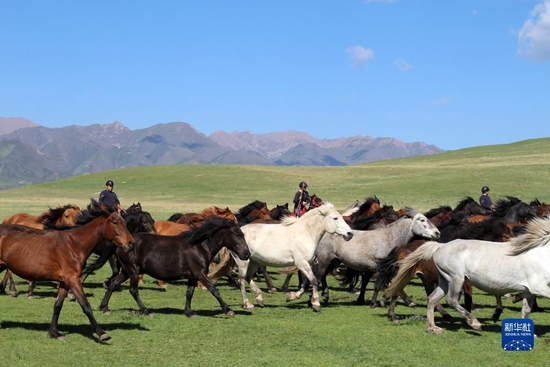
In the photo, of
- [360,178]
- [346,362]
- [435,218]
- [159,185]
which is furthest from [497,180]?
[346,362]

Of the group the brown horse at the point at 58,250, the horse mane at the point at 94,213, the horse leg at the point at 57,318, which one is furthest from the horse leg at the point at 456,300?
the horse leg at the point at 57,318

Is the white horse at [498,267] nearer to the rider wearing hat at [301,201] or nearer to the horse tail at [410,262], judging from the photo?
the horse tail at [410,262]

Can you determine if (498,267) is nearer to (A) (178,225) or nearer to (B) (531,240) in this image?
(B) (531,240)

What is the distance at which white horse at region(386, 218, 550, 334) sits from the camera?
37.1 feet

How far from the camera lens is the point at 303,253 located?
15.1 m

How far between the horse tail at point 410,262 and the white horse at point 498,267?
186mm

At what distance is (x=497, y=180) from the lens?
76.6 m

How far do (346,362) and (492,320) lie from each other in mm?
4511

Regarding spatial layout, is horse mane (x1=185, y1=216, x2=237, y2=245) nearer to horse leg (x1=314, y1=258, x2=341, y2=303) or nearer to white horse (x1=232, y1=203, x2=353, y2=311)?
white horse (x1=232, y1=203, x2=353, y2=311)

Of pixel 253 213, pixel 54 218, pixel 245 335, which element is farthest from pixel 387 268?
pixel 54 218

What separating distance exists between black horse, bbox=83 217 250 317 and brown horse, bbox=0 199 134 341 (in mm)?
2325

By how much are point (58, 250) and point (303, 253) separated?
557cm

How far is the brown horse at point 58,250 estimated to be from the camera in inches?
444

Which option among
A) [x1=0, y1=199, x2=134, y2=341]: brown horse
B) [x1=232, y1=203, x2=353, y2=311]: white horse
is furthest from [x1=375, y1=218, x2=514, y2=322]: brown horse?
[x1=0, y1=199, x2=134, y2=341]: brown horse
